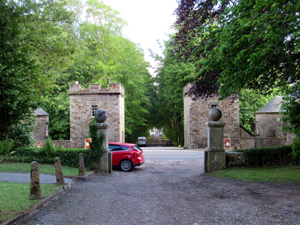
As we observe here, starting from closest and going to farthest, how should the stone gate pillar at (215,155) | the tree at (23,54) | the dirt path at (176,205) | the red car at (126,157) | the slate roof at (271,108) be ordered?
the dirt path at (176,205) → the stone gate pillar at (215,155) → the tree at (23,54) → the red car at (126,157) → the slate roof at (271,108)

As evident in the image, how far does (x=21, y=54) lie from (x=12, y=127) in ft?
14.4

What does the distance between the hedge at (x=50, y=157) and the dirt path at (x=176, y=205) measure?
354 cm

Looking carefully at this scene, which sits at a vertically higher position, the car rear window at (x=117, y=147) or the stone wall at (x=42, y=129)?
the stone wall at (x=42, y=129)

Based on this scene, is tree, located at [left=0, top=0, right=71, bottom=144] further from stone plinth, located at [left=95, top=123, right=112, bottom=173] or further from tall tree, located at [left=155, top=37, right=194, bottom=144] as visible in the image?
tall tree, located at [left=155, top=37, right=194, bottom=144]

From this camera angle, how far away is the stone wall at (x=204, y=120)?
28844 millimetres

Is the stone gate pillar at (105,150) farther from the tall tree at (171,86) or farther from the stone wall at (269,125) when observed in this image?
the stone wall at (269,125)

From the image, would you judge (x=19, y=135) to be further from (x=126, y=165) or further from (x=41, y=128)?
(x=41, y=128)

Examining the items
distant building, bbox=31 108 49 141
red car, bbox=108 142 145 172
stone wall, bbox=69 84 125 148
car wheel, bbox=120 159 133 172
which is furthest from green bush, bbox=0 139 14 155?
distant building, bbox=31 108 49 141

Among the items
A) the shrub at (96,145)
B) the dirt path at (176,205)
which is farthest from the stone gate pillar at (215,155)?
the shrub at (96,145)

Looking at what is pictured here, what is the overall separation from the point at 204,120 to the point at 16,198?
25.5 metres

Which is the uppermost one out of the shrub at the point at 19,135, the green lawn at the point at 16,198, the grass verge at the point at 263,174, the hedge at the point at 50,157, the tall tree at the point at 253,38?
the tall tree at the point at 253,38

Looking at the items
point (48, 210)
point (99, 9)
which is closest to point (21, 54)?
point (48, 210)

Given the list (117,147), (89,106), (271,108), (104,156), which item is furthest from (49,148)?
(271,108)

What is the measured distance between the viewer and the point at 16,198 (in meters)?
5.80
